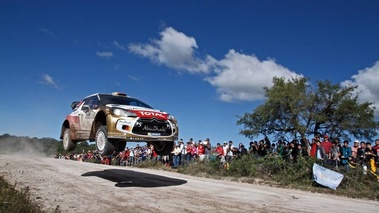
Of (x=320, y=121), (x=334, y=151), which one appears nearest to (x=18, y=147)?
(x=334, y=151)

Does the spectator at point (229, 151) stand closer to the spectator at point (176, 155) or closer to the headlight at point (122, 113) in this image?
the spectator at point (176, 155)

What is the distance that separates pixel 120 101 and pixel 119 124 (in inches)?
56.1

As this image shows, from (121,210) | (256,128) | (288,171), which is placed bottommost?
(121,210)

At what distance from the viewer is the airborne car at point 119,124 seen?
9.40 metres

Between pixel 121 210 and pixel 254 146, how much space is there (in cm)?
1162

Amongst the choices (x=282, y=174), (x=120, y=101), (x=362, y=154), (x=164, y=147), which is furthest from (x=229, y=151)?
(x=120, y=101)

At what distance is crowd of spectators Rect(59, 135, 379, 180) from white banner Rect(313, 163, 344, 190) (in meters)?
0.40

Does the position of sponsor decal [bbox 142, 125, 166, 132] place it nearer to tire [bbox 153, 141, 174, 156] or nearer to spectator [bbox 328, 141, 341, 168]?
tire [bbox 153, 141, 174, 156]

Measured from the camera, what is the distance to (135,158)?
26859 mm

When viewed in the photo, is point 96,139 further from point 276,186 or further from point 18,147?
point 18,147

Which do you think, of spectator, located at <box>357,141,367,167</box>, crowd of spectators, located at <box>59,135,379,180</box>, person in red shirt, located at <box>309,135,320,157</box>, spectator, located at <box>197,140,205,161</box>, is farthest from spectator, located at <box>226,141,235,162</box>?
spectator, located at <box>357,141,367,167</box>

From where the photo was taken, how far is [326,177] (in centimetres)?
1482

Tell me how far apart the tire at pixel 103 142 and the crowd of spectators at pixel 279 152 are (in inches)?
76.9

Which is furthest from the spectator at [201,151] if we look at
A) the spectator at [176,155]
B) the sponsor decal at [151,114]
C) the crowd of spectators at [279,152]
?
the sponsor decal at [151,114]
